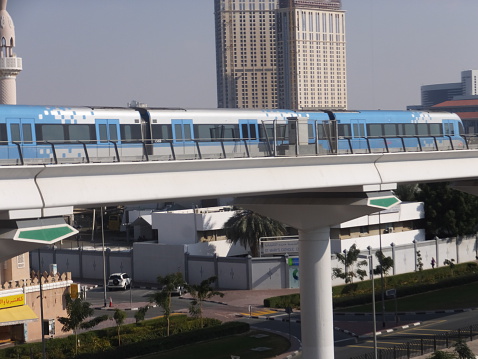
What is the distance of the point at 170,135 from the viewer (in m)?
34.1

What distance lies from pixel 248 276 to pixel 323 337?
29.6 metres

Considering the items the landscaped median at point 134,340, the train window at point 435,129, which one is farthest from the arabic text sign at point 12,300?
the train window at point 435,129

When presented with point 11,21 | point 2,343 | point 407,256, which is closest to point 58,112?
point 2,343

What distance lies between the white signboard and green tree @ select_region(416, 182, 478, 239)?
16662mm

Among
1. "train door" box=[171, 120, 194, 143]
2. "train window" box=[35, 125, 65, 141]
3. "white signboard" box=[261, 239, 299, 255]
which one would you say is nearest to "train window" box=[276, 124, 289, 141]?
"train door" box=[171, 120, 194, 143]

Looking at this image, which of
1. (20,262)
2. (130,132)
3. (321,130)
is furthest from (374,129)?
(20,262)

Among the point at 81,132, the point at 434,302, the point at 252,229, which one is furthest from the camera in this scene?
the point at 252,229

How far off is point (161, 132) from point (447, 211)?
50.3m

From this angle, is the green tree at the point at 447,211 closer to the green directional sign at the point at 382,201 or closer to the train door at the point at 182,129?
the green directional sign at the point at 382,201

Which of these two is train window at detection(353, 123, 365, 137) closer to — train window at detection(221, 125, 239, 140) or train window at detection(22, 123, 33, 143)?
train window at detection(221, 125, 239, 140)

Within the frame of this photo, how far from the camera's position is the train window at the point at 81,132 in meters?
30.6

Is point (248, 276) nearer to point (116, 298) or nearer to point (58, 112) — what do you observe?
point (116, 298)

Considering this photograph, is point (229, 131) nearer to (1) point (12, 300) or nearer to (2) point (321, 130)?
(2) point (321, 130)

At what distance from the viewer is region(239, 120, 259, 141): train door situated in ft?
118
